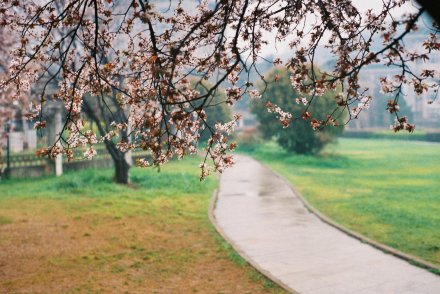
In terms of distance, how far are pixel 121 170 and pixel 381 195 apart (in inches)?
409

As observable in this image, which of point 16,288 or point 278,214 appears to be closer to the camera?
point 16,288

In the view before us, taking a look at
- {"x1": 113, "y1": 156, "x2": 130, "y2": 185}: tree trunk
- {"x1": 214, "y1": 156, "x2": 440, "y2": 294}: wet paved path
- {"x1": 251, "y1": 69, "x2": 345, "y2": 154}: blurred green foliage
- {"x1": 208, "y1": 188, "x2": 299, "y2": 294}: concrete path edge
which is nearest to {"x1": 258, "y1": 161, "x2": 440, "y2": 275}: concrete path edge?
{"x1": 214, "y1": 156, "x2": 440, "y2": 294}: wet paved path

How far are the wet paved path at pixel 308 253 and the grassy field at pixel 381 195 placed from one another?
0.91m

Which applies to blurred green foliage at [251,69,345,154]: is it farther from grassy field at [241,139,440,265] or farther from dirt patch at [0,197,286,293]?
dirt patch at [0,197,286,293]

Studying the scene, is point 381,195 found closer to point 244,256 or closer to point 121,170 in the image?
point 244,256

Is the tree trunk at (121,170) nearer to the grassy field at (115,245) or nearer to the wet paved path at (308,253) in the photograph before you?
the grassy field at (115,245)

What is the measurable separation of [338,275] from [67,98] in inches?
201

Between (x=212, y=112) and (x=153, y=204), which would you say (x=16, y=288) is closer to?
(x=153, y=204)

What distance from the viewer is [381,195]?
1611 cm

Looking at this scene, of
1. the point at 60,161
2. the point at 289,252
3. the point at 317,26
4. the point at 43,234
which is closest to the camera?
the point at 317,26

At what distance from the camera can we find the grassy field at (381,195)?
33.2 ft

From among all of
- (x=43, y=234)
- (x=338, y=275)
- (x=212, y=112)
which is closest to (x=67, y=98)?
(x=338, y=275)

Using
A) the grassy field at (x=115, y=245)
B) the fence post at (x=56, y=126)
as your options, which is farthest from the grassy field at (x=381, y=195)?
the fence post at (x=56, y=126)

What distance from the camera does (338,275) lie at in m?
7.33
